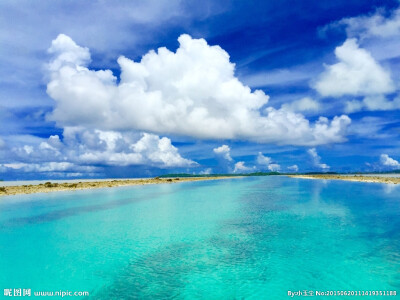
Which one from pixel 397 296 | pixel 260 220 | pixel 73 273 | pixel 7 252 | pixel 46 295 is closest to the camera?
pixel 397 296

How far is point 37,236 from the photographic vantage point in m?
26.1

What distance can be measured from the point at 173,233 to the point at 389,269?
54.5 ft

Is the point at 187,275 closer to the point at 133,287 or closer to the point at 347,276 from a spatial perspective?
the point at 133,287

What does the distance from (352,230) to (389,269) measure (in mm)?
9977

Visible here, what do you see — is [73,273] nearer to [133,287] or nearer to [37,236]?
[133,287]

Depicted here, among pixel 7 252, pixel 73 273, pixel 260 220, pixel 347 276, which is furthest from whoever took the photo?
pixel 260 220

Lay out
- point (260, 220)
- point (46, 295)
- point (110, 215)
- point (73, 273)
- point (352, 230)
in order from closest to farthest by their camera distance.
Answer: point (46, 295)
point (73, 273)
point (352, 230)
point (260, 220)
point (110, 215)

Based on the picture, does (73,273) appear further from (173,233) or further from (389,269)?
(389,269)

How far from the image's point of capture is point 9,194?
7150 cm

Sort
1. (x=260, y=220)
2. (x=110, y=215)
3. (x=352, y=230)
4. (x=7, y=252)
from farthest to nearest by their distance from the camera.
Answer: (x=110, y=215), (x=260, y=220), (x=352, y=230), (x=7, y=252)

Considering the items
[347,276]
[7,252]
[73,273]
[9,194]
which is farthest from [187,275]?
[9,194]

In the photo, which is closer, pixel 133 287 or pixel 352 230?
pixel 133 287

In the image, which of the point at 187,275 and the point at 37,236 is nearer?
the point at 187,275

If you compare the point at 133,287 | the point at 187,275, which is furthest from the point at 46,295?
the point at 187,275
